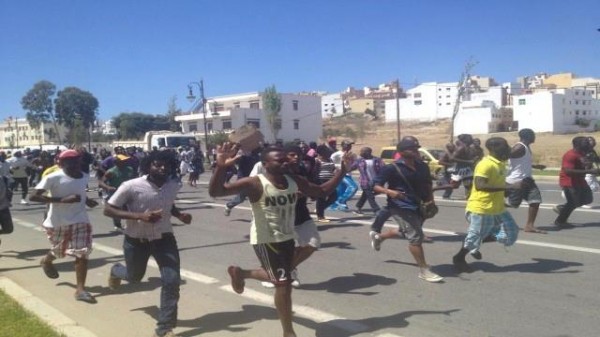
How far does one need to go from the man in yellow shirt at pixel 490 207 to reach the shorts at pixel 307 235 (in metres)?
1.84

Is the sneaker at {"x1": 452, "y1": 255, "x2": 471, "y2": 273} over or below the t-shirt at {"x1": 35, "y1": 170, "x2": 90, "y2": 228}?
below

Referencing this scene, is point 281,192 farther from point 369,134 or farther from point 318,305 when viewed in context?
point 369,134

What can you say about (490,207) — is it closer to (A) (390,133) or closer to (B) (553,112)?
(A) (390,133)

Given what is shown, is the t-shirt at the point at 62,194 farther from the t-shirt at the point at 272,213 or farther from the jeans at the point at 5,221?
the t-shirt at the point at 272,213

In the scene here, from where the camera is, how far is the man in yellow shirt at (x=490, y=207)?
6.76 metres

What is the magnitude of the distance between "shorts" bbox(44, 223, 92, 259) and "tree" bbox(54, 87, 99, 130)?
338 feet

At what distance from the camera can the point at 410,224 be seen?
6535mm

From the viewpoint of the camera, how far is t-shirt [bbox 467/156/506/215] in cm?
677

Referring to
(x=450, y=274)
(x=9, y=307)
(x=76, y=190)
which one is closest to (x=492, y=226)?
(x=450, y=274)

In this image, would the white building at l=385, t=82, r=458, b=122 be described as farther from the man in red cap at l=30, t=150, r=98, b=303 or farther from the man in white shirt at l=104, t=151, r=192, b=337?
the man in white shirt at l=104, t=151, r=192, b=337

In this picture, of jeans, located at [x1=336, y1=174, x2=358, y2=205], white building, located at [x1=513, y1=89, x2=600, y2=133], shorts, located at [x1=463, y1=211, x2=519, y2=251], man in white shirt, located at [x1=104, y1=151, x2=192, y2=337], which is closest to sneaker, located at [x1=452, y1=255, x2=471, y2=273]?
shorts, located at [x1=463, y1=211, x2=519, y2=251]

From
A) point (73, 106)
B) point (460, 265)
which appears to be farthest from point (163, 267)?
point (73, 106)

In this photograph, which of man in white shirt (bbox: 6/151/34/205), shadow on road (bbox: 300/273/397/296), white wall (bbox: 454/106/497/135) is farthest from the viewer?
white wall (bbox: 454/106/497/135)

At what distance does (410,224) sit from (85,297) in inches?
139
